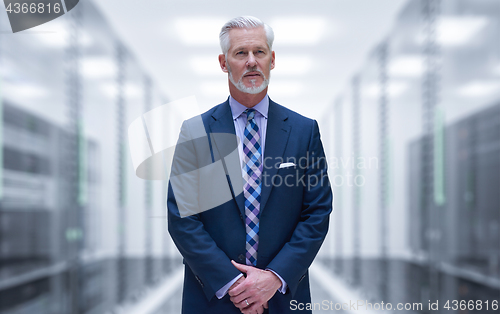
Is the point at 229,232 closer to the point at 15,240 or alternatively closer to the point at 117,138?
the point at 15,240

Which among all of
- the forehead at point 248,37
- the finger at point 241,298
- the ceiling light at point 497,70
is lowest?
the finger at point 241,298

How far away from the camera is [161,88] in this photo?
4.15 m

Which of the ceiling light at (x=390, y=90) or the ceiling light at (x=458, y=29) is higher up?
the ceiling light at (x=458, y=29)

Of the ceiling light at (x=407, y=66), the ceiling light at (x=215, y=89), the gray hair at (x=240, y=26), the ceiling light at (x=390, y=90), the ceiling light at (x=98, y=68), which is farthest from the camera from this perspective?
the ceiling light at (x=390, y=90)

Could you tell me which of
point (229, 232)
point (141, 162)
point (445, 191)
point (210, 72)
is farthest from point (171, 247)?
point (229, 232)

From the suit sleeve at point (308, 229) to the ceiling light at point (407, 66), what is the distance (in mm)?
2515

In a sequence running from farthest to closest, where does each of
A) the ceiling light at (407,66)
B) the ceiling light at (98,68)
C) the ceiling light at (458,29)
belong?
the ceiling light at (98,68) → the ceiling light at (407,66) → the ceiling light at (458,29)

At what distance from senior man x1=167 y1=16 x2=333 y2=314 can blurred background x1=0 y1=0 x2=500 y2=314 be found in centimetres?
73

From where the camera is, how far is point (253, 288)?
1367 millimetres

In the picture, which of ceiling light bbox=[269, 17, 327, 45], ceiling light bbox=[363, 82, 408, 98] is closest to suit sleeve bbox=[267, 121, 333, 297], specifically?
ceiling light bbox=[269, 17, 327, 45]

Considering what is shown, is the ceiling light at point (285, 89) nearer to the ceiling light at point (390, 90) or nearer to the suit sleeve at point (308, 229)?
the suit sleeve at point (308, 229)

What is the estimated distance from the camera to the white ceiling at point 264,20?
2977mm

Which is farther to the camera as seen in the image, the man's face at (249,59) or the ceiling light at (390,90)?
the ceiling light at (390,90)

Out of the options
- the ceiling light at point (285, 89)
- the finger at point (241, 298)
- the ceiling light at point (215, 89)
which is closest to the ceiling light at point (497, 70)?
the ceiling light at point (285, 89)
